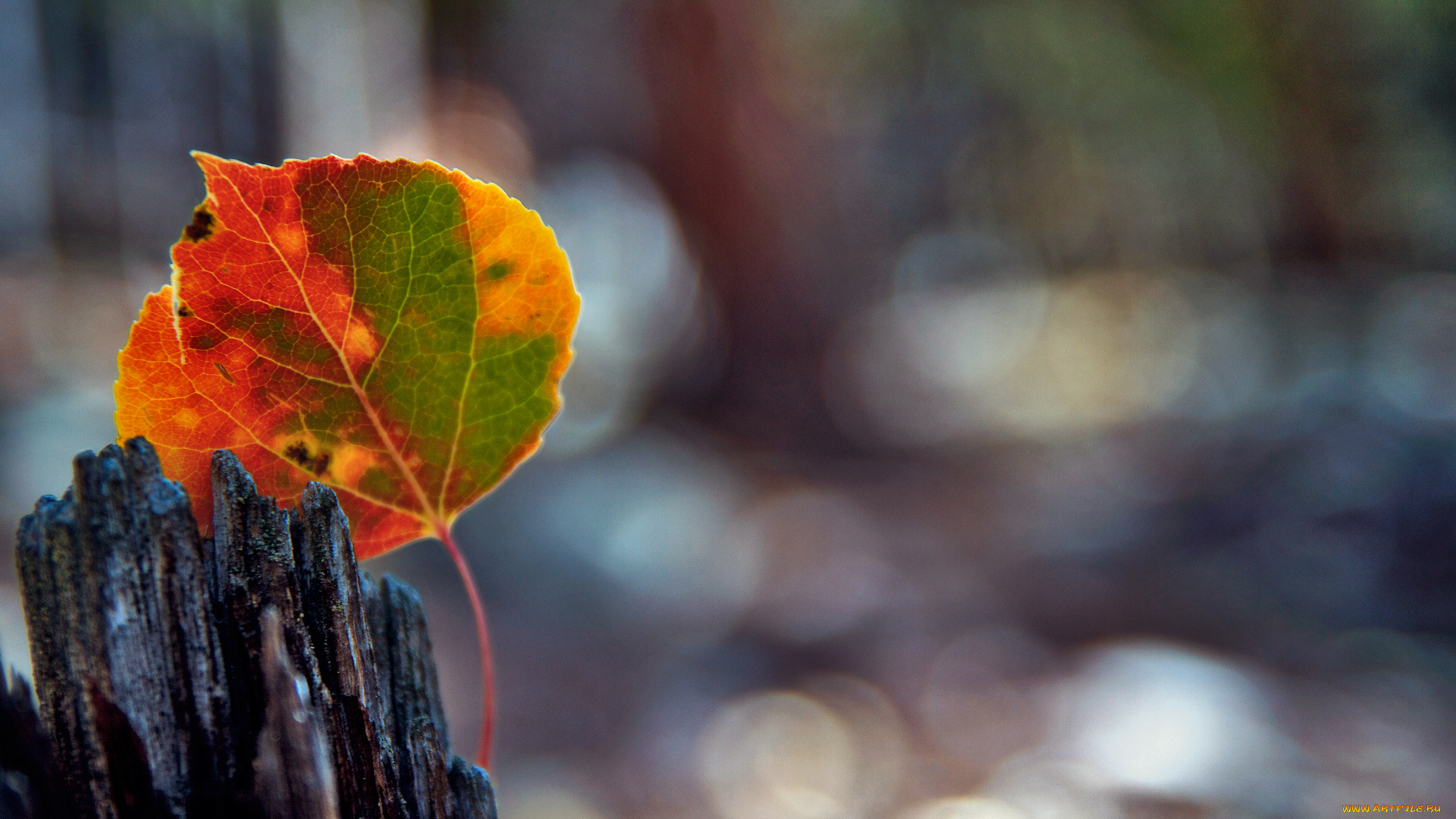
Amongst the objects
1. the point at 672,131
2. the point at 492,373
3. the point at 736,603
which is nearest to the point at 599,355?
the point at 672,131

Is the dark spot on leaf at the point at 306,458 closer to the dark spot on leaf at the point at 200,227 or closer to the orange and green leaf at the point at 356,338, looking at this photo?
the orange and green leaf at the point at 356,338

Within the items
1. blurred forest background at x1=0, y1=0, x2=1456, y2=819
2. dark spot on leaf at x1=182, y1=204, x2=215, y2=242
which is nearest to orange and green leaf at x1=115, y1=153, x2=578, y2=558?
dark spot on leaf at x1=182, y1=204, x2=215, y2=242

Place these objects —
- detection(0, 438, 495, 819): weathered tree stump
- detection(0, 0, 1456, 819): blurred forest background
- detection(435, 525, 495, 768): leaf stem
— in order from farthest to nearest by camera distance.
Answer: detection(0, 0, 1456, 819): blurred forest background, detection(435, 525, 495, 768): leaf stem, detection(0, 438, 495, 819): weathered tree stump

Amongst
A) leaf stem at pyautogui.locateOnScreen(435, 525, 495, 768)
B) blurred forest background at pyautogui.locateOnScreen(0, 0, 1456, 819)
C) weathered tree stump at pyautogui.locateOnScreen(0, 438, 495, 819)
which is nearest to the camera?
weathered tree stump at pyautogui.locateOnScreen(0, 438, 495, 819)

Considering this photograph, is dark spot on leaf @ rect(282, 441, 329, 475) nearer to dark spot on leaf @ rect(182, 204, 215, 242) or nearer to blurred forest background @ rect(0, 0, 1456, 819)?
dark spot on leaf @ rect(182, 204, 215, 242)

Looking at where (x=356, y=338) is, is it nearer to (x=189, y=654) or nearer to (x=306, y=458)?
(x=306, y=458)

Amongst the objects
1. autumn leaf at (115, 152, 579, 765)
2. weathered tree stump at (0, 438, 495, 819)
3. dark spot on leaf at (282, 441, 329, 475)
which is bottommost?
weathered tree stump at (0, 438, 495, 819)

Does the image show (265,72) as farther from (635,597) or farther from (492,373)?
(492,373)
